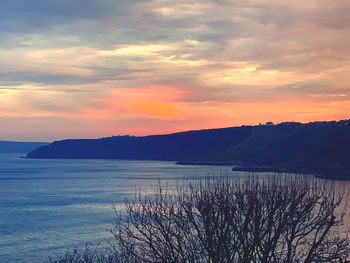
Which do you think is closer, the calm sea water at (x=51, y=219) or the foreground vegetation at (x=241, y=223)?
the foreground vegetation at (x=241, y=223)

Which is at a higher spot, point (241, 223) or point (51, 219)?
point (241, 223)

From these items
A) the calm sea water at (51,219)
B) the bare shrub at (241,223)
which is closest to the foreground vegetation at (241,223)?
the bare shrub at (241,223)

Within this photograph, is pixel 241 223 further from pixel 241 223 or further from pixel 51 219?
pixel 51 219

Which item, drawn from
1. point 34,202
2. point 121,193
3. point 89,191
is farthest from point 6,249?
point 89,191

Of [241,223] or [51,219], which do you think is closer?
[241,223]

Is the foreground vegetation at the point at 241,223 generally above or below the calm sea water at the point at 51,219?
above

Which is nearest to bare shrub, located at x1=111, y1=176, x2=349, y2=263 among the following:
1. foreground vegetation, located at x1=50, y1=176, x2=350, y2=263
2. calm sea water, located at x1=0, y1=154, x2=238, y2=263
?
foreground vegetation, located at x1=50, y1=176, x2=350, y2=263

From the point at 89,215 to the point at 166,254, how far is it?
5513 centimetres

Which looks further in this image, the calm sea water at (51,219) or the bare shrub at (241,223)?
the calm sea water at (51,219)

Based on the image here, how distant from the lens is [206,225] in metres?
17.2

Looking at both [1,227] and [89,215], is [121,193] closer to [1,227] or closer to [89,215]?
[89,215]

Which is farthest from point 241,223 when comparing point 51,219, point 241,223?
point 51,219

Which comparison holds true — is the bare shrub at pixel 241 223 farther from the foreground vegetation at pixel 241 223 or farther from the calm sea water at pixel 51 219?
the calm sea water at pixel 51 219

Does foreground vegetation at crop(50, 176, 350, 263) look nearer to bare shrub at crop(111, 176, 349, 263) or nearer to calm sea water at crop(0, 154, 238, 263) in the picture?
bare shrub at crop(111, 176, 349, 263)
